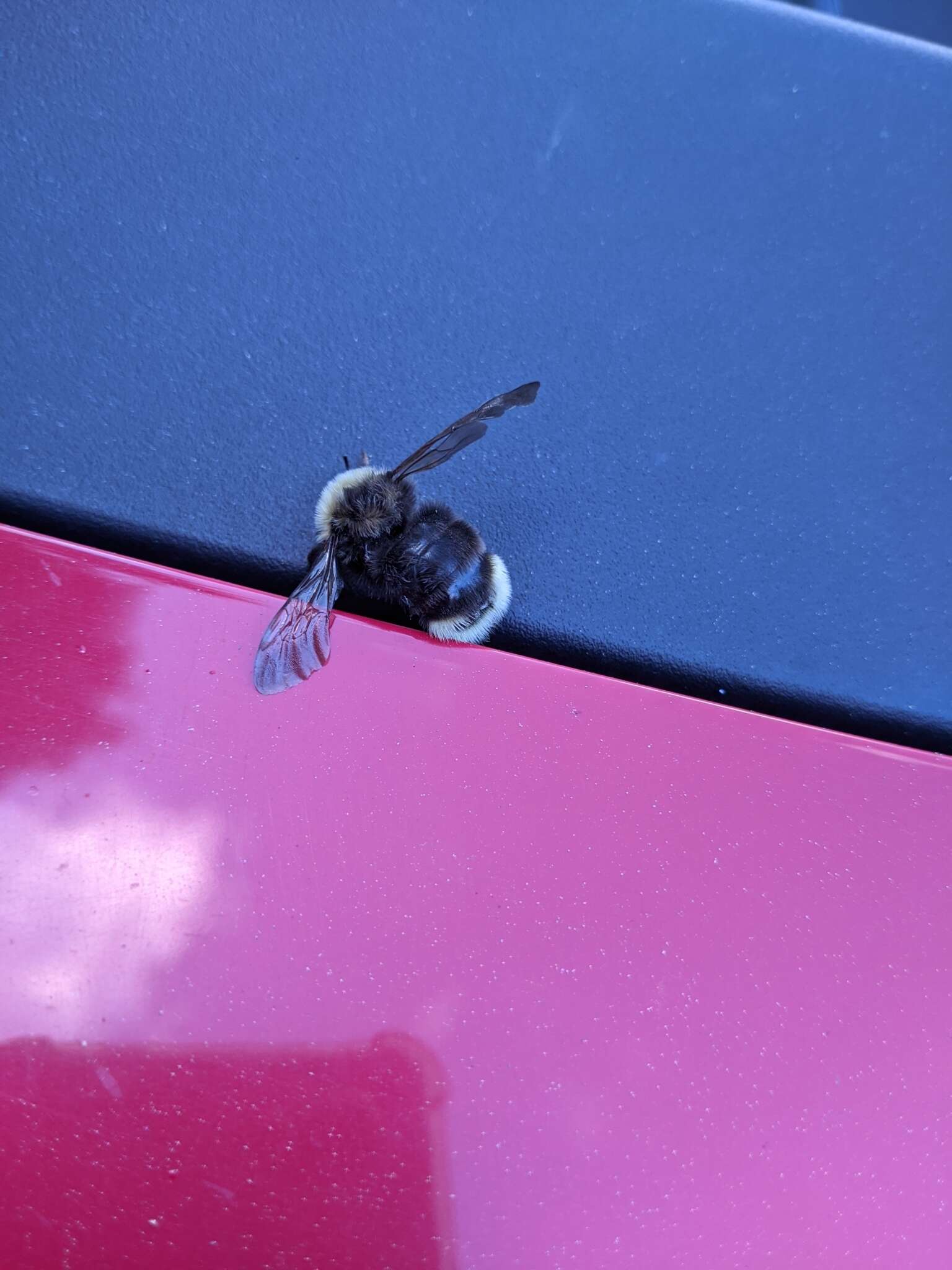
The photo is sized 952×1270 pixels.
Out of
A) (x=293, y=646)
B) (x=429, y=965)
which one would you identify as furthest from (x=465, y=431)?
(x=429, y=965)

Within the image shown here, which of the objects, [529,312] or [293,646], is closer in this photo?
[293,646]

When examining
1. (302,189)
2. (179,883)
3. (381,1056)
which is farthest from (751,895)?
(302,189)

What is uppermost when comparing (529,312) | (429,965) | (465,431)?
(529,312)

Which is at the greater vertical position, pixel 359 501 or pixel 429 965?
pixel 359 501

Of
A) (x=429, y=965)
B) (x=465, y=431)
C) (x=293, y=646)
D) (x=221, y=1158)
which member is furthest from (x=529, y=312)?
(x=221, y=1158)

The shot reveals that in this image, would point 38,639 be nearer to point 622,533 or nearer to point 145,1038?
point 145,1038

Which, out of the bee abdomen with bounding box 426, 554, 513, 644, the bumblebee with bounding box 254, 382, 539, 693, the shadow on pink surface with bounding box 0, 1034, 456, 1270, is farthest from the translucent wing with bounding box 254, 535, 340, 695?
the shadow on pink surface with bounding box 0, 1034, 456, 1270

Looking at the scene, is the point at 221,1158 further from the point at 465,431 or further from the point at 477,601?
the point at 465,431
